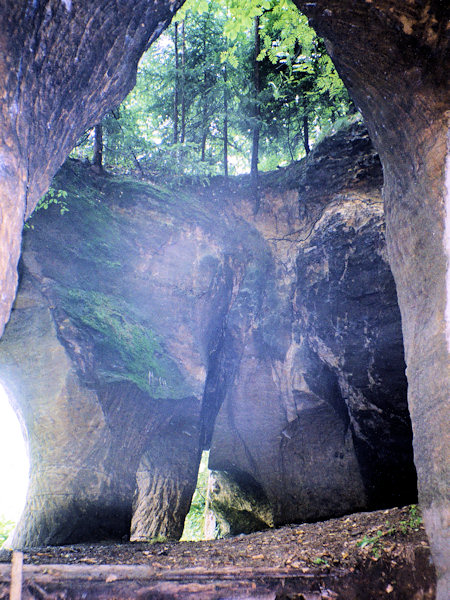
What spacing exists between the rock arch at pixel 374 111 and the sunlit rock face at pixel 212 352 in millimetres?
3944

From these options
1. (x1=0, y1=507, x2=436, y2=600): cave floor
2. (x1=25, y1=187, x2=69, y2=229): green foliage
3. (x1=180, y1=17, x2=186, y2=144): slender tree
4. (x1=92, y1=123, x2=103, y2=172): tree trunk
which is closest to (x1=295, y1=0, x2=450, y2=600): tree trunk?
(x1=0, y1=507, x2=436, y2=600): cave floor

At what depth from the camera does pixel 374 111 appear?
3.67 m

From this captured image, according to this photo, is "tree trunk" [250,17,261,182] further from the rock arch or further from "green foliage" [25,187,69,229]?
the rock arch

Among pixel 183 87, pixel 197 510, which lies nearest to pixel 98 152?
pixel 183 87

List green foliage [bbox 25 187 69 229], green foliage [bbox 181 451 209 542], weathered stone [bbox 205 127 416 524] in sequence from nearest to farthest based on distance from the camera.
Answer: weathered stone [bbox 205 127 416 524]
green foliage [bbox 25 187 69 229]
green foliage [bbox 181 451 209 542]

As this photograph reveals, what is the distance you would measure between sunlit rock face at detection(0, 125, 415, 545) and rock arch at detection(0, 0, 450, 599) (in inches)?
155

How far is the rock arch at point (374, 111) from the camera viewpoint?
8.21 feet

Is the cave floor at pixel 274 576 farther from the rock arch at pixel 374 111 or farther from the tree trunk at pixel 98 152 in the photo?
the tree trunk at pixel 98 152

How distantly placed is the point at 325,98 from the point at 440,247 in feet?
30.2

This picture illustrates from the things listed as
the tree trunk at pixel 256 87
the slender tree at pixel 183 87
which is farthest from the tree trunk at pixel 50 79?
the slender tree at pixel 183 87

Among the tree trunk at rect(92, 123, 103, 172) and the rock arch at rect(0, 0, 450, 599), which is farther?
the tree trunk at rect(92, 123, 103, 172)

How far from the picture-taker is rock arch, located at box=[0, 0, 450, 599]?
2502 mm

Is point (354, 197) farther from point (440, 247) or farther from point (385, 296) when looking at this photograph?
point (440, 247)

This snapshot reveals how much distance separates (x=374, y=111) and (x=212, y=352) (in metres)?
6.77
